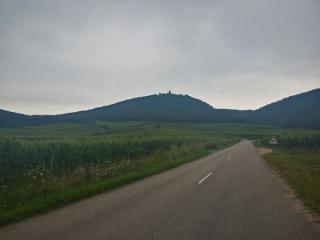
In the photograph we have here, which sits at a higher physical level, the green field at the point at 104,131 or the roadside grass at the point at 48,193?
the green field at the point at 104,131

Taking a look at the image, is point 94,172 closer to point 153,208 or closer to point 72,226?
point 153,208

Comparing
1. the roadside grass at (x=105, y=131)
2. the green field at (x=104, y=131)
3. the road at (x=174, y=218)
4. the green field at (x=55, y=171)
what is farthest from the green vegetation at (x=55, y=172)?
the green field at (x=104, y=131)

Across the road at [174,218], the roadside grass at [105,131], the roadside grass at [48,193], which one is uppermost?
the roadside grass at [105,131]

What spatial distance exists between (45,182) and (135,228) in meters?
6.95

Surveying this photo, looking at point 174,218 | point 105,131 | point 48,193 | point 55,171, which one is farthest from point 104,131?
point 174,218

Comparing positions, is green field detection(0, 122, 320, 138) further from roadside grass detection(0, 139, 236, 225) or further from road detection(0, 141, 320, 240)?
road detection(0, 141, 320, 240)

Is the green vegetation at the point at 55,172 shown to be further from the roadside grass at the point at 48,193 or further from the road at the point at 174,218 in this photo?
the road at the point at 174,218

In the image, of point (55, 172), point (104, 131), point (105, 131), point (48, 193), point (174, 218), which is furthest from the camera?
point (105, 131)

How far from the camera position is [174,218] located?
939 cm

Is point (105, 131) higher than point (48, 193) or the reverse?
higher

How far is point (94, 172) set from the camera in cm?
1770

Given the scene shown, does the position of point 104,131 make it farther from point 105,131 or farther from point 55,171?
point 55,171

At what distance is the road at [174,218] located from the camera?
7.92 metres

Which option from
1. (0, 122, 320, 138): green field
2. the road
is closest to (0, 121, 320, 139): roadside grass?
(0, 122, 320, 138): green field
